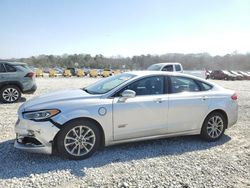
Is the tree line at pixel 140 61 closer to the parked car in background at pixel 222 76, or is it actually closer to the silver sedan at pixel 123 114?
the parked car in background at pixel 222 76

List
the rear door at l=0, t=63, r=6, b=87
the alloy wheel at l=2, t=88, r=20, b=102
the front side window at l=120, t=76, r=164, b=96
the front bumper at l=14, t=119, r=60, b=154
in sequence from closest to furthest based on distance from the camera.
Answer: the front bumper at l=14, t=119, r=60, b=154, the front side window at l=120, t=76, r=164, b=96, the rear door at l=0, t=63, r=6, b=87, the alloy wheel at l=2, t=88, r=20, b=102

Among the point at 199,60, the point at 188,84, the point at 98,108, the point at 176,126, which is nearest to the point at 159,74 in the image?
the point at 188,84

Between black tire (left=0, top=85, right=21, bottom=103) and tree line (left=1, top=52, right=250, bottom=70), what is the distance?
232 feet

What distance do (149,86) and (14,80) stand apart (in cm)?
676

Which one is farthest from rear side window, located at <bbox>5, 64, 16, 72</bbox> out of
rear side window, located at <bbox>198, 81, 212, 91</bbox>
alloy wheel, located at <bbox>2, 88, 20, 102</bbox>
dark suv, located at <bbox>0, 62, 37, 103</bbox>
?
rear side window, located at <bbox>198, 81, 212, 91</bbox>

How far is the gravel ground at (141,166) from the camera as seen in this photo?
3.61 meters

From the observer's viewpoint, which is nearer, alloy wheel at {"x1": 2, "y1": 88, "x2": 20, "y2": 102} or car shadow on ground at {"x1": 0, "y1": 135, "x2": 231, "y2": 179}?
car shadow on ground at {"x1": 0, "y1": 135, "x2": 231, "y2": 179}

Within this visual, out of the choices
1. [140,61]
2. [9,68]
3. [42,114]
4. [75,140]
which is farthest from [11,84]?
[140,61]

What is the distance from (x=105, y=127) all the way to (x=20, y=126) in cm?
144

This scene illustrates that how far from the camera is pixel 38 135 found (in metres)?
4.11

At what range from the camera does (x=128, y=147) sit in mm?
4969

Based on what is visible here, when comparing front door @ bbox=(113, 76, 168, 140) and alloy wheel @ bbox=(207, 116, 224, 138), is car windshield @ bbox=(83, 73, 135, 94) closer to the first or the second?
front door @ bbox=(113, 76, 168, 140)

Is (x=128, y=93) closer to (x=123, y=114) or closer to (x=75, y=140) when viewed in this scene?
(x=123, y=114)

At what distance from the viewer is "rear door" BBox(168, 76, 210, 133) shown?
198 inches
